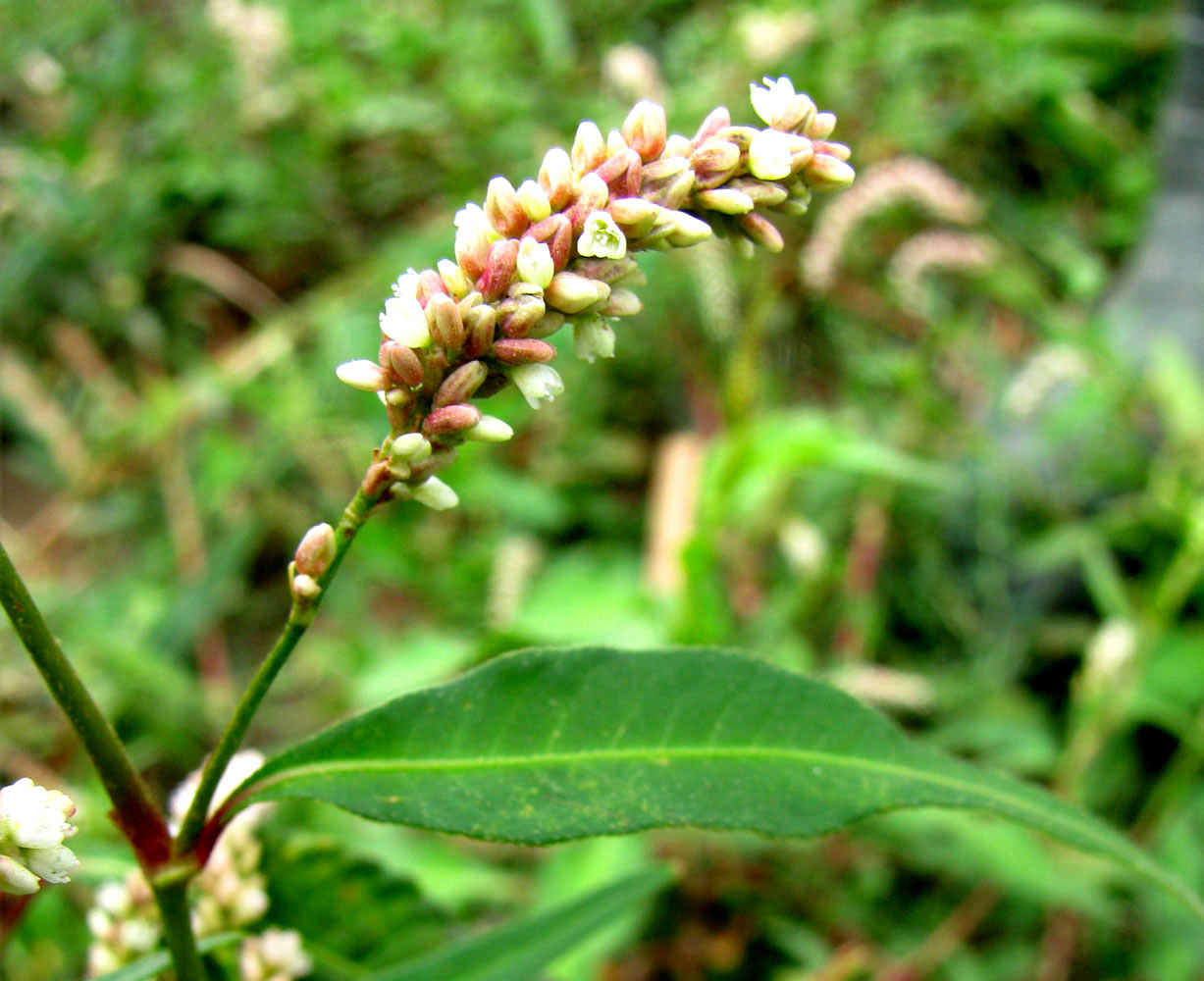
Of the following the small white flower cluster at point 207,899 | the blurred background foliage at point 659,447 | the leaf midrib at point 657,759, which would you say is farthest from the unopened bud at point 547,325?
the blurred background foliage at point 659,447

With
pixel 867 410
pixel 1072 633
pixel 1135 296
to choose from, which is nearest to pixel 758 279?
pixel 867 410

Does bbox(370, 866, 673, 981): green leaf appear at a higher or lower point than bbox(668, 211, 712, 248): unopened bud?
lower

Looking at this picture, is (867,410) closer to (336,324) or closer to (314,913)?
(336,324)

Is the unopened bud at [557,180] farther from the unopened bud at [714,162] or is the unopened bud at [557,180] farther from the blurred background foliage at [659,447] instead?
the blurred background foliage at [659,447]

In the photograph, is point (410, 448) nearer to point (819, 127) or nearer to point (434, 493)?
point (434, 493)

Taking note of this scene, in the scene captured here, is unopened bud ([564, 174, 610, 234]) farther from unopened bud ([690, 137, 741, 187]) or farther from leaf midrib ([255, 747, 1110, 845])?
leaf midrib ([255, 747, 1110, 845])

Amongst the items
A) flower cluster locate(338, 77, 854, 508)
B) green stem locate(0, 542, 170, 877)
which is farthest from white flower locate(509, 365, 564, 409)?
green stem locate(0, 542, 170, 877)
